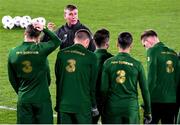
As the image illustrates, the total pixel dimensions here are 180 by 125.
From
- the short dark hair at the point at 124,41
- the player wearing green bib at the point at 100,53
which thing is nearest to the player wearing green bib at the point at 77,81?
the player wearing green bib at the point at 100,53

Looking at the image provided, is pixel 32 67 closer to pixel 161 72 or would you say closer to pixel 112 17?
pixel 161 72

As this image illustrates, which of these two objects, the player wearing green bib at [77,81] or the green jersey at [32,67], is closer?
the player wearing green bib at [77,81]

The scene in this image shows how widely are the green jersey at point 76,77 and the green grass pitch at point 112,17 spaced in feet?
20.6

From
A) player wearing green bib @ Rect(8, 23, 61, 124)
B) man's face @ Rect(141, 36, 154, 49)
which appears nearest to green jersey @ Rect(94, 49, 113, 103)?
player wearing green bib @ Rect(8, 23, 61, 124)

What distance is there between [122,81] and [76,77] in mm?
740

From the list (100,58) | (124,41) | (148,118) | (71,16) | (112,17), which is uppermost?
(112,17)

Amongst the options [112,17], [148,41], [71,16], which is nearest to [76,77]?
[148,41]

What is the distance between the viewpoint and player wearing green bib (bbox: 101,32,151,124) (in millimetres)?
9469

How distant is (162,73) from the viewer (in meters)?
10.3

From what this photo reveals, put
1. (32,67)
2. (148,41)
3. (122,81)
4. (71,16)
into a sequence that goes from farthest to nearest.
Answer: (71,16), (148,41), (32,67), (122,81)

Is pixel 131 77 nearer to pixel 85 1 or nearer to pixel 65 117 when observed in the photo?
pixel 65 117

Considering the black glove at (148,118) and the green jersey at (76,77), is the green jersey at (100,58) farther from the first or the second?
the black glove at (148,118)

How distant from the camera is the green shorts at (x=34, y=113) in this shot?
387 inches

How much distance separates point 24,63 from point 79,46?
0.97 meters
